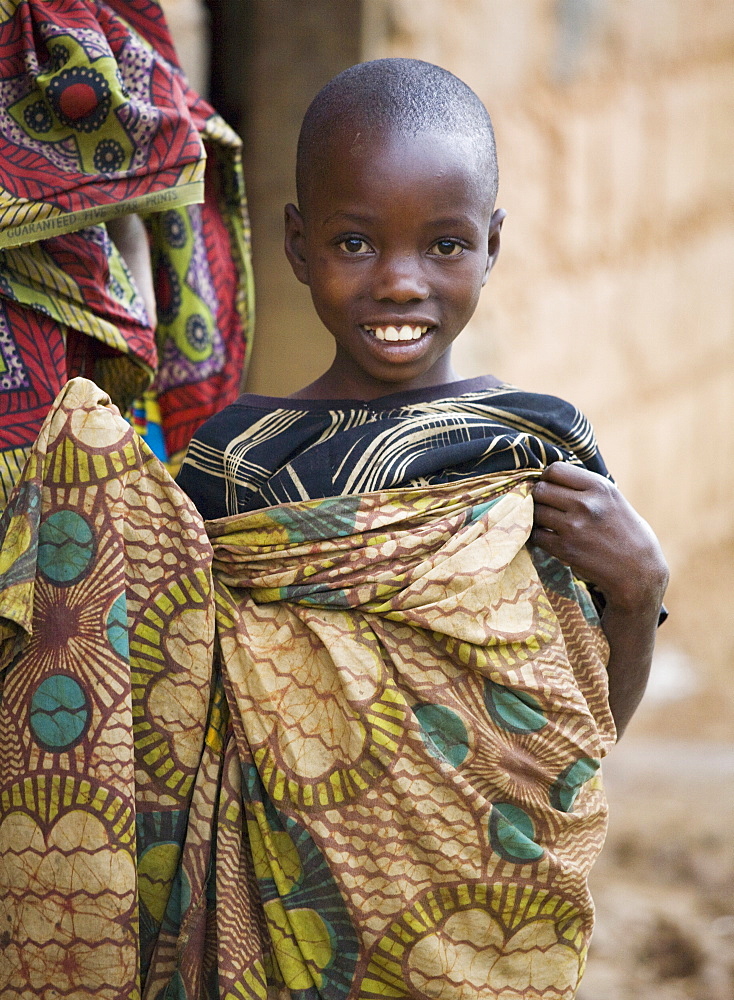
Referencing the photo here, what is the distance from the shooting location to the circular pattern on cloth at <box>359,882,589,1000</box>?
4.01ft

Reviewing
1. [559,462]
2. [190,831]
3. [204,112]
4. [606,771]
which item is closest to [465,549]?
[559,462]

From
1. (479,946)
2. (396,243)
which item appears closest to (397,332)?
(396,243)

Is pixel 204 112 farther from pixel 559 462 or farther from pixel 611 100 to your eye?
pixel 611 100

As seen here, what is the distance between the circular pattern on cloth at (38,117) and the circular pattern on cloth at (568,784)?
3.86ft

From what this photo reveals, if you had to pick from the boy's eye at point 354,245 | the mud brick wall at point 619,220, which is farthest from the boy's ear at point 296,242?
the mud brick wall at point 619,220

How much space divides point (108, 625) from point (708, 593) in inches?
192

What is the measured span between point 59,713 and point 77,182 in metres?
0.81

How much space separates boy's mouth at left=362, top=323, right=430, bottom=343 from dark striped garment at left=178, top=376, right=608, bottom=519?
87mm

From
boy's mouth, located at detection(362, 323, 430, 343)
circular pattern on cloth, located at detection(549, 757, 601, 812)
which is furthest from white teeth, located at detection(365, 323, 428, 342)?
circular pattern on cloth, located at detection(549, 757, 601, 812)

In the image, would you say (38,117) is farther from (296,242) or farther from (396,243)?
(396,243)

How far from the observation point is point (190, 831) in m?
1.27

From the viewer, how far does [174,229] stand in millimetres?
2061

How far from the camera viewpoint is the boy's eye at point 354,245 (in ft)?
4.66

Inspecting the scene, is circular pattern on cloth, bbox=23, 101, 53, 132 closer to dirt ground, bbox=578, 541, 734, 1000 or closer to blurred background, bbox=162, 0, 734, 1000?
blurred background, bbox=162, 0, 734, 1000
